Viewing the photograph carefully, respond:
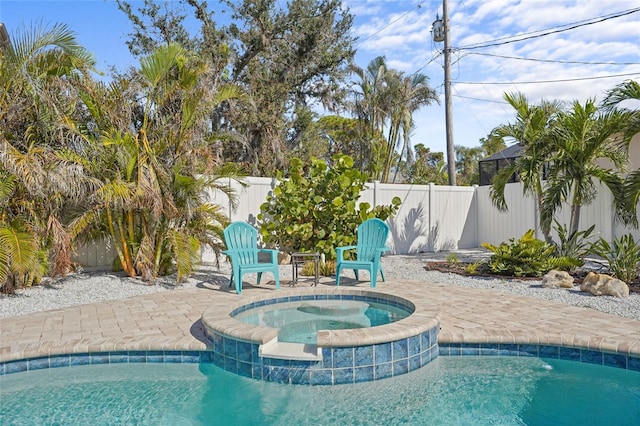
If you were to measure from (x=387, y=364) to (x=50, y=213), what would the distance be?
4.65 m

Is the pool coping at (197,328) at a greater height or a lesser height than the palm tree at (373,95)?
lesser

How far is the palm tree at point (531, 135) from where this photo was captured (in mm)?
7703

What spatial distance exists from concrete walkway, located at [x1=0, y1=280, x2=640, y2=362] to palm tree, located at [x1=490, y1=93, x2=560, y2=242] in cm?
285

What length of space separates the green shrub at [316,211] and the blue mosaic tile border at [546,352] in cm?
384

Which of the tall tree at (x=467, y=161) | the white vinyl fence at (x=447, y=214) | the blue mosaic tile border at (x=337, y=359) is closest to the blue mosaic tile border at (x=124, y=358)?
the blue mosaic tile border at (x=337, y=359)

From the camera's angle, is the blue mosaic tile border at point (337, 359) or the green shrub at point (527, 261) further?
the green shrub at point (527, 261)

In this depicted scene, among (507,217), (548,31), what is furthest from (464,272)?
(548,31)

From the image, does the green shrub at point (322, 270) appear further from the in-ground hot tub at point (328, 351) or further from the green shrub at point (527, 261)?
the in-ground hot tub at point (328, 351)

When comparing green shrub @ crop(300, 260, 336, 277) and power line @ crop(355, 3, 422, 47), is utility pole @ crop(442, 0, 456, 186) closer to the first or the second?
power line @ crop(355, 3, 422, 47)

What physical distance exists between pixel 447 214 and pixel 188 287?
22.3 feet

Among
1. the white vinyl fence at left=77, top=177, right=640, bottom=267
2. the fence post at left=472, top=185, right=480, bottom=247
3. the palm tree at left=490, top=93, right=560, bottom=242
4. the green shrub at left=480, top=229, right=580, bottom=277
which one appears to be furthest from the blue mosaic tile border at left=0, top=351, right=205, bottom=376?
the fence post at left=472, top=185, right=480, bottom=247

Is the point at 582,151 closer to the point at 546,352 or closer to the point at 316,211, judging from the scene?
the point at 316,211

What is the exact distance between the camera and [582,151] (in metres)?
7.30

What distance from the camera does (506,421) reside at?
2855mm
